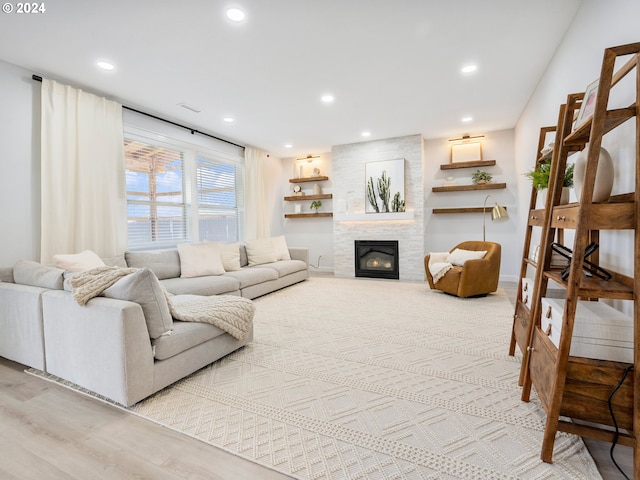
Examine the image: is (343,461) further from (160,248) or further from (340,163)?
(340,163)

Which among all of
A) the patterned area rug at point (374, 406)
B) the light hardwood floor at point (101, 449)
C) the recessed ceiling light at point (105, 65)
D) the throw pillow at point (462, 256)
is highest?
the recessed ceiling light at point (105, 65)

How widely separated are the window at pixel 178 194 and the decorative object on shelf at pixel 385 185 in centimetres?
248

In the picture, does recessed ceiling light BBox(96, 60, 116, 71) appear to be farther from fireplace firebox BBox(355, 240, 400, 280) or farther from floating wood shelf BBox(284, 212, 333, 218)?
fireplace firebox BBox(355, 240, 400, 280)

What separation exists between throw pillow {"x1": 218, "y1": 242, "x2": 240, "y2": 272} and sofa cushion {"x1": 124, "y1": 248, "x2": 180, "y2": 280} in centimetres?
60

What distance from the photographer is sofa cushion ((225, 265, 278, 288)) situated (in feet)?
13.6

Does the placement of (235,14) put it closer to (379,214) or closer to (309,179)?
(379,214)

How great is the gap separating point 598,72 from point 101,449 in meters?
3.56

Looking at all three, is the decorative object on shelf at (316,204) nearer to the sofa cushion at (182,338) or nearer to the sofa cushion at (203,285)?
the sofa cushion at (203,285)

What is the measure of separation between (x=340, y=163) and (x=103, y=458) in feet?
18.7

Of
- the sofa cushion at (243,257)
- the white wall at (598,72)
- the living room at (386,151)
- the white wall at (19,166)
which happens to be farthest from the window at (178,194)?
the white wall at (598,72)

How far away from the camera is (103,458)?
1.43 meters

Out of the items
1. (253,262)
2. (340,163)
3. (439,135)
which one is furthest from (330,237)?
(439,135)

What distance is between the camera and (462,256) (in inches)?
173

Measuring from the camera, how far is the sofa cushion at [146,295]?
6.17 ft
